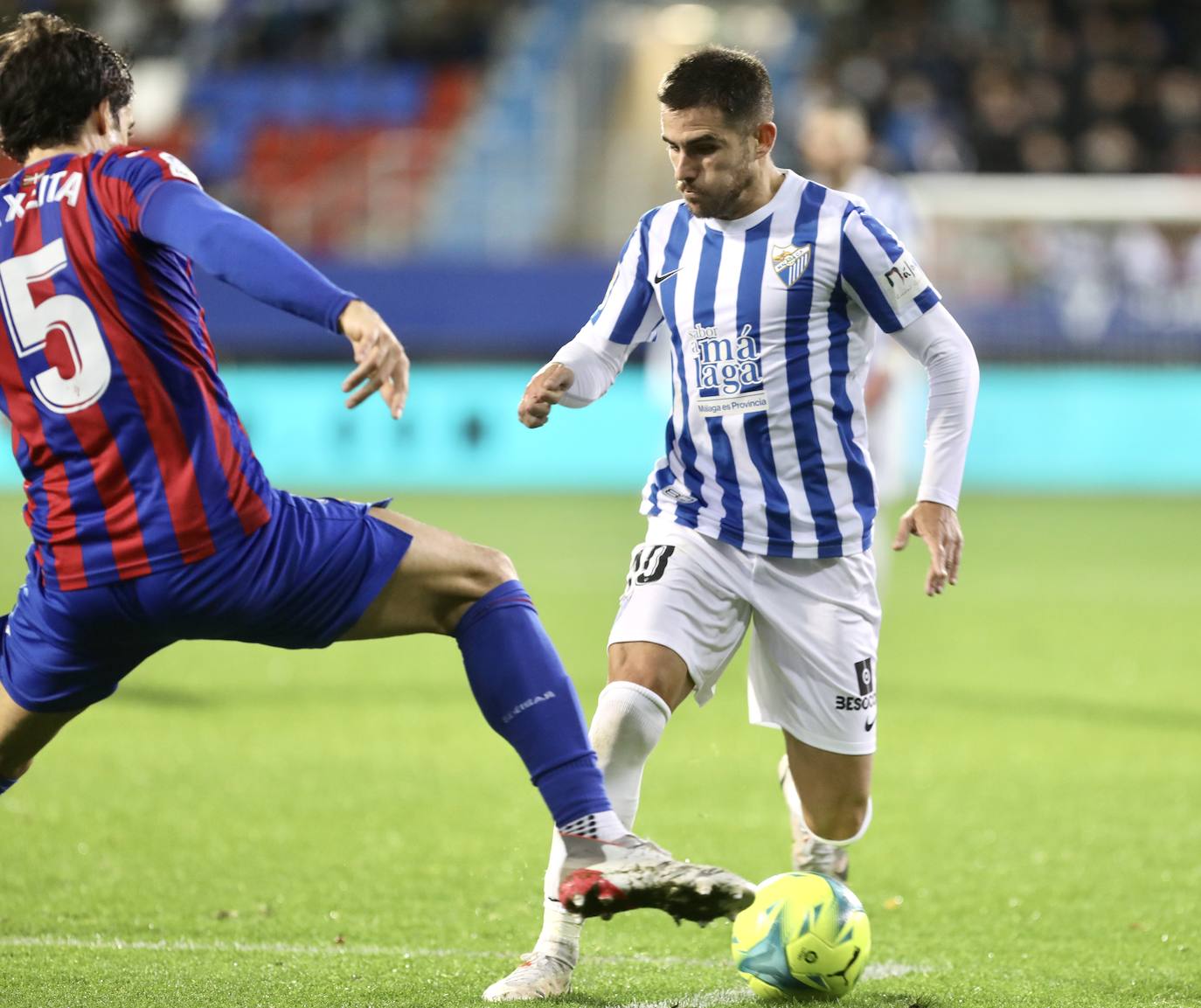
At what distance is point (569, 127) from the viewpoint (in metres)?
19.5

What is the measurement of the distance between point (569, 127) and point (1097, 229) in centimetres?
593

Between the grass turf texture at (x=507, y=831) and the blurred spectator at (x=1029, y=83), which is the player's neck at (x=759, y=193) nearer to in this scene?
the grass turf texture at (x=507, y=831)

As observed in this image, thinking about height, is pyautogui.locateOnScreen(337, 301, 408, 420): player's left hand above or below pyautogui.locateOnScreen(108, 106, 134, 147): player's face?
below

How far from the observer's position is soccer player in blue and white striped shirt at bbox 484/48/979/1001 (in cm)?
406

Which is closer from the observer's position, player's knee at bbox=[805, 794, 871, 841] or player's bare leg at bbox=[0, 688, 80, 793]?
player's bare leg at bbox=[0, 688, 80, 793]

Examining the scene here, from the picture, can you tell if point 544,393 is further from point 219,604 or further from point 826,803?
point 826,803

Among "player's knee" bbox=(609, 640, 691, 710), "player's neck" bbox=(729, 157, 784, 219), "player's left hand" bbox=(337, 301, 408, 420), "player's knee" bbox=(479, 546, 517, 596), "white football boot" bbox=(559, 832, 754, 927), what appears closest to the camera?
"player's left hand" bbox=(337, 301, 408, 420)

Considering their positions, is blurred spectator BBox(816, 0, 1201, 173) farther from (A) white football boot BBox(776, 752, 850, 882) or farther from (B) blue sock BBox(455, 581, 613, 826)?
(B) blue sock BBox(455, 581, 613, 826)

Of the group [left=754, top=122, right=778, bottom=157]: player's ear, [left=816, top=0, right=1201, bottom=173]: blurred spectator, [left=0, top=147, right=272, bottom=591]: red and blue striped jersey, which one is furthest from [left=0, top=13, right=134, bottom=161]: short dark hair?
[left=816, top=0, right=1201, bottom=173]: blurred spectator

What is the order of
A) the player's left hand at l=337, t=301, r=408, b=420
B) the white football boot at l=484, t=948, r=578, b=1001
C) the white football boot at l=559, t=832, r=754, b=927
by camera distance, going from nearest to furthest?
the player's left hand at l=337, t=301, r=408, b=420, the white football boot at l=559, t=832, r=754, b=927, the white football boot at l=484, t=948, r=578, b=1001

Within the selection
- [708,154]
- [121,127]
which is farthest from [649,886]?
[121,127]

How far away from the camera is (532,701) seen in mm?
3514

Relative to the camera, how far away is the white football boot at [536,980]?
3703 millimetres

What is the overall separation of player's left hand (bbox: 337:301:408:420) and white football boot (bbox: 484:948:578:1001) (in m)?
1.33
